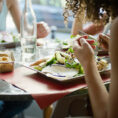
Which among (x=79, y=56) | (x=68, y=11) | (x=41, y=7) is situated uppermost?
(x=41, y=7)

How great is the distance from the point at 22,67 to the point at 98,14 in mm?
523

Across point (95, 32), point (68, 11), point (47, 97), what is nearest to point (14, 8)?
point (95, 32)

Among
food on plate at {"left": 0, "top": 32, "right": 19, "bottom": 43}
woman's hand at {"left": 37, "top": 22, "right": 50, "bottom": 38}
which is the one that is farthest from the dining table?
woman's hand at {"left": 37, "top": 22, "right": 50, "bottom": 38}

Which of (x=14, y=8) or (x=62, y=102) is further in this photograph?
(x=14, y=8)

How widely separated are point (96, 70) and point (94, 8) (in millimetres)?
284

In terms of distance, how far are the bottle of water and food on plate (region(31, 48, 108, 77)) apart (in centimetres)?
26

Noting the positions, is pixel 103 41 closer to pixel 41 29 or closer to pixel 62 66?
pixel 62 66

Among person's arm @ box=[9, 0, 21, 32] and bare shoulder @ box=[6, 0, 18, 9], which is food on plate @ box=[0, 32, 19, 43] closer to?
person's arm @ box=[9, 0, 21, 32]

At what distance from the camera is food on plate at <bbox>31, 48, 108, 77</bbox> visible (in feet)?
4.05

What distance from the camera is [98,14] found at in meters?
1.19

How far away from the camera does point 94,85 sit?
107cm

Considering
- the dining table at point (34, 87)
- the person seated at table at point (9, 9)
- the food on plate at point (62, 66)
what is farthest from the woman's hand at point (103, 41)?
the person seated at table at point (9, 9)

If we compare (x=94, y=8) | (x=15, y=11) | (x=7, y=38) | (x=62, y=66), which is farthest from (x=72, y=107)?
(x=15, y=11)

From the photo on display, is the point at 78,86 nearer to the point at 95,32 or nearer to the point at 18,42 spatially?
the point at 18,42
